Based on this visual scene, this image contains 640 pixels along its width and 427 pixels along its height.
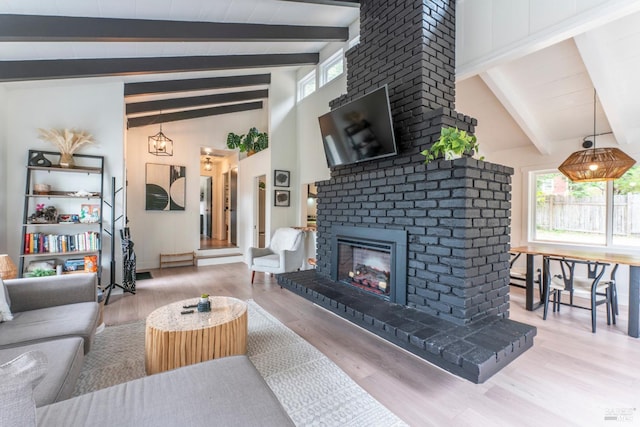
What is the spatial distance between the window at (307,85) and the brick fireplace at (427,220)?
220cm

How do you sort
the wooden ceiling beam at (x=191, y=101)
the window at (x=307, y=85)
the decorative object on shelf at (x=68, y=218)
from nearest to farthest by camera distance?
the decorative object on shelf at (x=68, y=218), the wooden ceiling beam at (x=191, y=101), the window at (x=307, y=85)

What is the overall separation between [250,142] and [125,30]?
348cm

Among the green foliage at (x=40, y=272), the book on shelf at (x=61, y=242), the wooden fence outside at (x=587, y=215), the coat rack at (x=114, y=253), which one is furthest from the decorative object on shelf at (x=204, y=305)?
the wooden fence outside at (x=587, y=215)

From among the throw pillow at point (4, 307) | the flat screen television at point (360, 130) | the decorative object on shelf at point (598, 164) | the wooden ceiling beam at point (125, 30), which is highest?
the wooden ceiling beam at point (125, 30)

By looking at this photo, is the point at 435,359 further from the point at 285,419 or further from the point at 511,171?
the point at 511,171

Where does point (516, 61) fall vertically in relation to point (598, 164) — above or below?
above

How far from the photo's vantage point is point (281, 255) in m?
4.51

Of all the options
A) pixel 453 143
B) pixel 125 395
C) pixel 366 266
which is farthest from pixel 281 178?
pixel 125 395

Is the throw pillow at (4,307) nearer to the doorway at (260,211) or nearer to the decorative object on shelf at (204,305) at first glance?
the decorative object on shelf at (204,305)

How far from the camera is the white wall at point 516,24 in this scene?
7.11 ft

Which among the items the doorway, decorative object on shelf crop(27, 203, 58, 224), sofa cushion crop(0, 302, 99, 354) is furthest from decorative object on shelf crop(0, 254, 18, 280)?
the doorway

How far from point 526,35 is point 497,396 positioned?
115 inches

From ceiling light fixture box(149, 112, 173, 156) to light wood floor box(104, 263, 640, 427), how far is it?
313cm

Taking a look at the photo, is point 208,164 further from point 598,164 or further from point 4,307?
point 598,164
